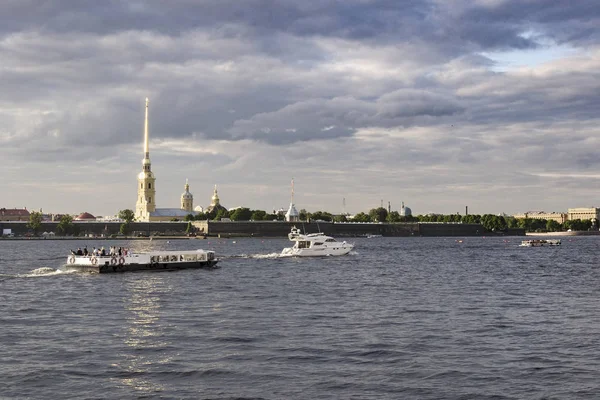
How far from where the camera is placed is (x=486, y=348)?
89.5 feet

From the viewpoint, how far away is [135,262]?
65375mm

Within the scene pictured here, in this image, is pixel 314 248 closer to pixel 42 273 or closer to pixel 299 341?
pixel 42 273

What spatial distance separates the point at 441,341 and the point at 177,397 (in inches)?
445

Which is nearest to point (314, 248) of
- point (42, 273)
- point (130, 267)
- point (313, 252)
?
point (313, 252)

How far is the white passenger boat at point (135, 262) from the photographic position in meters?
63.7

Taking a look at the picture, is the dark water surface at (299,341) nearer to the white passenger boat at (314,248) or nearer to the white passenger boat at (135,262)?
the white passenger boat at (135,262)

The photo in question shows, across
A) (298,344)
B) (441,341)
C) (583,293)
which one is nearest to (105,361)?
(298,344)

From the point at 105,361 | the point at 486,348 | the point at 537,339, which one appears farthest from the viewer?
the point at 537,339

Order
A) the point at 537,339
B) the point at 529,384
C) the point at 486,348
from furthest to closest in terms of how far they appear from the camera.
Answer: the point at 537,339
the point at 486,348
the point at 529,384

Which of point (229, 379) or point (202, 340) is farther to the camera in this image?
point (202, 340)

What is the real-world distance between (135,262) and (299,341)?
3913 centimetres

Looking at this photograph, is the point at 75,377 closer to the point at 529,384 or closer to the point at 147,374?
the point at 147,374

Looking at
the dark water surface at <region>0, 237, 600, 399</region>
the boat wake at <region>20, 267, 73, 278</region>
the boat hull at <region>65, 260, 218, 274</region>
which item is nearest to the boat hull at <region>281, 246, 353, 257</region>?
the boat hull at <region>65, 260, 218, 274</region>

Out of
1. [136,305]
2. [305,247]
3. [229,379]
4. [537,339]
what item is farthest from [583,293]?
[305,247]
